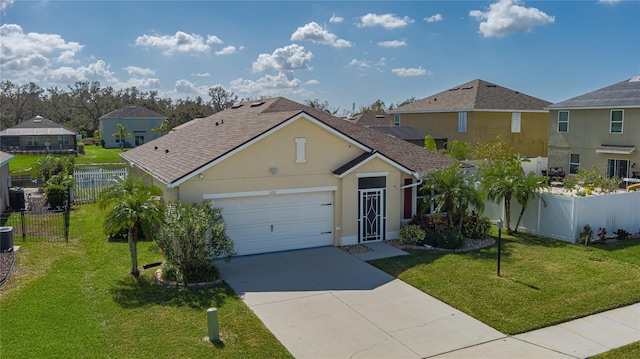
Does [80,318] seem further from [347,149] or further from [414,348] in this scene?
[347,149]

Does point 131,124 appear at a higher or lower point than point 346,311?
higher

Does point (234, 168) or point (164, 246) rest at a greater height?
point (234, 168)

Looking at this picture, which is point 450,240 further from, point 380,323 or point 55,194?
point 55,194

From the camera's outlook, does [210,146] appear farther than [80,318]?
Yes

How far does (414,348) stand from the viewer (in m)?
9.10

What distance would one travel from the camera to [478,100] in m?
37.5

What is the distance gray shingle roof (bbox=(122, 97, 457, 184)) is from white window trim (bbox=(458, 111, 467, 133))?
17.9 m

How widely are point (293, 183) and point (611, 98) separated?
23510 millimetres

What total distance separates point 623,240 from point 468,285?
8446 mm

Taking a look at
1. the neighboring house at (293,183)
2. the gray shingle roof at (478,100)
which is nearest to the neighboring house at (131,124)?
the gray shingle roof at (478,100)

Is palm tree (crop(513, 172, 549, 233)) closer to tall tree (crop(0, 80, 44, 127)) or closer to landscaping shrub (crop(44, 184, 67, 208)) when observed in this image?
landscaping shrub (crop(44, 184, 67, 208))

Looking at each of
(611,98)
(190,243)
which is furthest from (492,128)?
(190,243)

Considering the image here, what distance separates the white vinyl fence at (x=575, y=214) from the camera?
16828 mm

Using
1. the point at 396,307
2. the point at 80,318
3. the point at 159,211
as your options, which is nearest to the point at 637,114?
the point at 396,307
